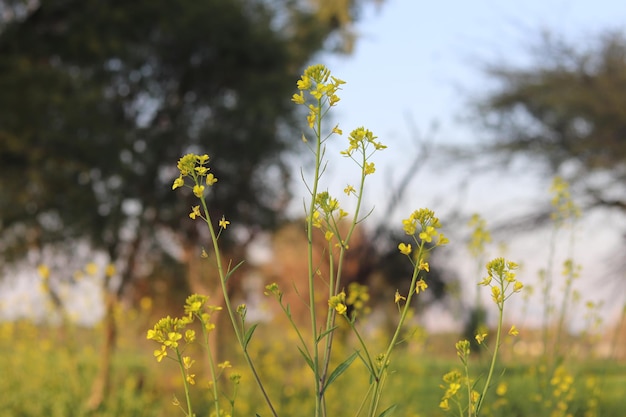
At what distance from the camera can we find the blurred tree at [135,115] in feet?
33.4

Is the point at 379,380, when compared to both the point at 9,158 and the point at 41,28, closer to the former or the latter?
the point at 41,28

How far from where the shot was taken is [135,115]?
518 inches

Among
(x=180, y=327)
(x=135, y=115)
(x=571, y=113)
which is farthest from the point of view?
(x=571, y=113)

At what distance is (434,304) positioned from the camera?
17922 mm

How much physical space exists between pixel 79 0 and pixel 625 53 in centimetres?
1126

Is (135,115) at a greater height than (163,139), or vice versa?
(135,115)

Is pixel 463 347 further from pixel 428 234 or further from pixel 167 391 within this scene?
pixel 167 391

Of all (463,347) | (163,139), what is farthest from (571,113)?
(463,347)

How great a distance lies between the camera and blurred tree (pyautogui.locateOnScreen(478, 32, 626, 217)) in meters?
15.3

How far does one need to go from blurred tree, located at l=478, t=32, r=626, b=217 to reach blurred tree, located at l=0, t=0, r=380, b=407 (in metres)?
4.65

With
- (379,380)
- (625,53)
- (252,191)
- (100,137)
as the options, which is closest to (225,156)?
(252,191)

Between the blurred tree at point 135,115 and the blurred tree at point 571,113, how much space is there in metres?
4.65

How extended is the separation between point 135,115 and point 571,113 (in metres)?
9.10

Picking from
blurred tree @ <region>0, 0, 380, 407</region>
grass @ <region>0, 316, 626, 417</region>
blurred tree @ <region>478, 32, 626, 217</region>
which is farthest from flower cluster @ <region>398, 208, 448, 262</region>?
blurred tree @ <region>478, 32, 626, 217</region>
